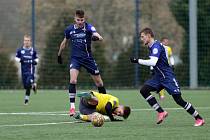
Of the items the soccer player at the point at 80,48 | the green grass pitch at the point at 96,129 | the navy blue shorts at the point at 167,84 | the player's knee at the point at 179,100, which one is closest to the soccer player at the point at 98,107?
the green grass pitch at the point at 96,129

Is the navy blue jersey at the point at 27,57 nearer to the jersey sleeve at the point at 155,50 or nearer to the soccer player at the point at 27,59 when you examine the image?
the soccer player at the point at 27,59

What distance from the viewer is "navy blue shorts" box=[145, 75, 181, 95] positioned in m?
14.1

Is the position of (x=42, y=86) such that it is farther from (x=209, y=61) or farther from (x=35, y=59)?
(x=35, y=59)

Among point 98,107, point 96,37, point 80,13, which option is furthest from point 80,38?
point 98,107

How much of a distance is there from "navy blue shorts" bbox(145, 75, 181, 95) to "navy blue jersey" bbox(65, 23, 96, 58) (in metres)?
2.92

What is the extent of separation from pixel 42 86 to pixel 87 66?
17.0 m

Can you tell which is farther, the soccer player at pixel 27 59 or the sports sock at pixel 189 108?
the soccer player at pixel 27 59

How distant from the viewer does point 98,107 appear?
14.9 metres

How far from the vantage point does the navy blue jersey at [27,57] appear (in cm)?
2397

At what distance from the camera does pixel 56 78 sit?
34.0 meters

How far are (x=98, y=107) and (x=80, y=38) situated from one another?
250 cm

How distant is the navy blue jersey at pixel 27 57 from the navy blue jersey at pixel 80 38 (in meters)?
7.02

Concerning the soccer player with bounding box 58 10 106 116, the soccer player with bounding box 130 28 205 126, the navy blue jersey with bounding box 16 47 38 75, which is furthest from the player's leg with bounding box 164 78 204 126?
the navy blue jersey with bounding box 16 47 38 75

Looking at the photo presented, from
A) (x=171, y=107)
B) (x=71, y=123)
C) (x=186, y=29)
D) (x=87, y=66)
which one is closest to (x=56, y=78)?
(x=186, y=29)
